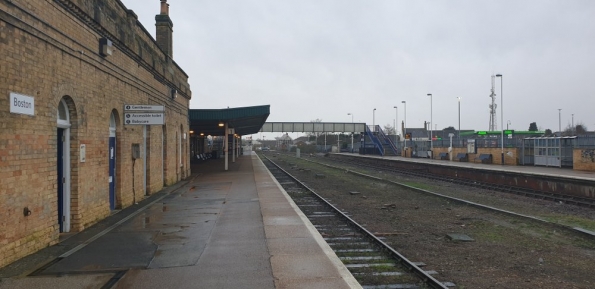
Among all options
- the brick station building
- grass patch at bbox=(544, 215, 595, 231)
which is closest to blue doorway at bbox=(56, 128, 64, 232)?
the brick station building

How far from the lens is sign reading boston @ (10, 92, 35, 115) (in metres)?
6.23

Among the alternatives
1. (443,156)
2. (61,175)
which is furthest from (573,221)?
(443,156)

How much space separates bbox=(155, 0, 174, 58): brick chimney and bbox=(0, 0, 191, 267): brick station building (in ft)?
17.2

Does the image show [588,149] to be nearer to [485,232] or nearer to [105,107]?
[485,232]

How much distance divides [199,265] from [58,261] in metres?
2.15

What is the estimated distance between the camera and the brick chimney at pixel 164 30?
19453 millimetres

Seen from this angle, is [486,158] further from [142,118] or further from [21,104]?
[21,104]

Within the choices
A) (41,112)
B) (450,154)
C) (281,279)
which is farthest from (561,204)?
(450,154)

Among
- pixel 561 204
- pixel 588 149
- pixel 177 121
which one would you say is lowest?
pixel 561 204

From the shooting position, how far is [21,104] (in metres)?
6.44

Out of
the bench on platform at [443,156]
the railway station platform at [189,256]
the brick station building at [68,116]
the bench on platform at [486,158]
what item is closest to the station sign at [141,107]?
the brick station building at [68,116]

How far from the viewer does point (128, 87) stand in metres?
12.2

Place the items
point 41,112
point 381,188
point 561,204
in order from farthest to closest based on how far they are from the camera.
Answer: point 381,188
point 561,204
point 41,112

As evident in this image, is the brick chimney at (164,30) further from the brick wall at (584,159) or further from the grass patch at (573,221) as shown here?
the brick wall at (584,159)
